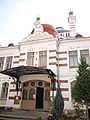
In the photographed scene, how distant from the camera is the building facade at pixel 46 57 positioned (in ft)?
51.6

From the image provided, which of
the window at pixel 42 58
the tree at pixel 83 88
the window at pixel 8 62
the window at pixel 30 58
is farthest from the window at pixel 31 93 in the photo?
the tree at pixel 83 88

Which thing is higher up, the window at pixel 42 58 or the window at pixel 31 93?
the window at pixel 42 58

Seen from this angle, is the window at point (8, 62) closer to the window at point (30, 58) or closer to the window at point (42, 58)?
the window at point (30, 58)

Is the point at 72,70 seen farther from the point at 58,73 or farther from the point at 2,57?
the point at 2,57

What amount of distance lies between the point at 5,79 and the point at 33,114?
6.05 meters

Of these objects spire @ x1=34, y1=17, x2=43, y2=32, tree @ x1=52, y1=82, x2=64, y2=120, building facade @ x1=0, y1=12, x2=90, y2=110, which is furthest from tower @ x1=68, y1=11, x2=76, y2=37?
tree @ x1=52, y1=82, x2=64, y2=120

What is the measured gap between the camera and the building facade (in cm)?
1573

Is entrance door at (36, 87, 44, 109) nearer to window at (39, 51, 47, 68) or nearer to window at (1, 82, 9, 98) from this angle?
window at (39, 51, 47, 68)

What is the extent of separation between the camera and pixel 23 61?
17328 millimetres

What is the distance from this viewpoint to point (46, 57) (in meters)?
16.7

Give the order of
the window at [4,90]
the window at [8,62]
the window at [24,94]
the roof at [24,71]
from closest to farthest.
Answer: the roof at [24,71]
the window at [24,94]
the window at [4,90]
the window at [8,62]

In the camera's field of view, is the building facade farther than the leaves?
Yes


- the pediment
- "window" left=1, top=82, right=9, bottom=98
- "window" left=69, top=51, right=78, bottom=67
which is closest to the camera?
"window" left=69, top=51, right=78, bottom=67

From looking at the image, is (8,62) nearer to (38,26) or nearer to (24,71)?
(24,71)
